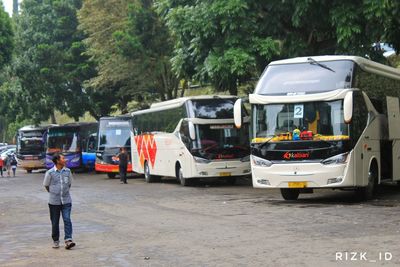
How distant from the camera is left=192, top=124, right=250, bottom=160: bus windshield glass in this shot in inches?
993

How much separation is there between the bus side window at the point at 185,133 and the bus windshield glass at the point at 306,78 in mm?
7855

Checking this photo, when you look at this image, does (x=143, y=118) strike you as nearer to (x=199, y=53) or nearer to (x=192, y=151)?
(x=192, y=151)

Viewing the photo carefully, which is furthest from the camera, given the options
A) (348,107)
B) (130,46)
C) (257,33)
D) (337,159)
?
(130,46)

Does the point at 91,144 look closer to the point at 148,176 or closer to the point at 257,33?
the point at 148,176

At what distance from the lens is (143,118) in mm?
32156

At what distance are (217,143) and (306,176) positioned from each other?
8671 millimetres

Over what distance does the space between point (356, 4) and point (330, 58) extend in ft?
9.63

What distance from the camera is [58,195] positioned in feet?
37.3

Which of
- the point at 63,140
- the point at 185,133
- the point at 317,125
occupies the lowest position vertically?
the point at 63,140

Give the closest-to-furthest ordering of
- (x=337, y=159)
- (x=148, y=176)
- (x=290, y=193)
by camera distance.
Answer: (x=337, y=159)
(x=290, y=193)
(x=148, y=176)

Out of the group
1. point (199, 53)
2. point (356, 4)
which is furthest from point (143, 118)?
point (356, 4)

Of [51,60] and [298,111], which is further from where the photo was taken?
[51,60]

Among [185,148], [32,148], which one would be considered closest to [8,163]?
[32,148]

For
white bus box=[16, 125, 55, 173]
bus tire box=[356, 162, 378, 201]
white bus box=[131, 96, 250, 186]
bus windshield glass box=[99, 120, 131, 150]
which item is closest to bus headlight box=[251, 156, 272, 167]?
bus tire box=[356, 162, 378, 201]
